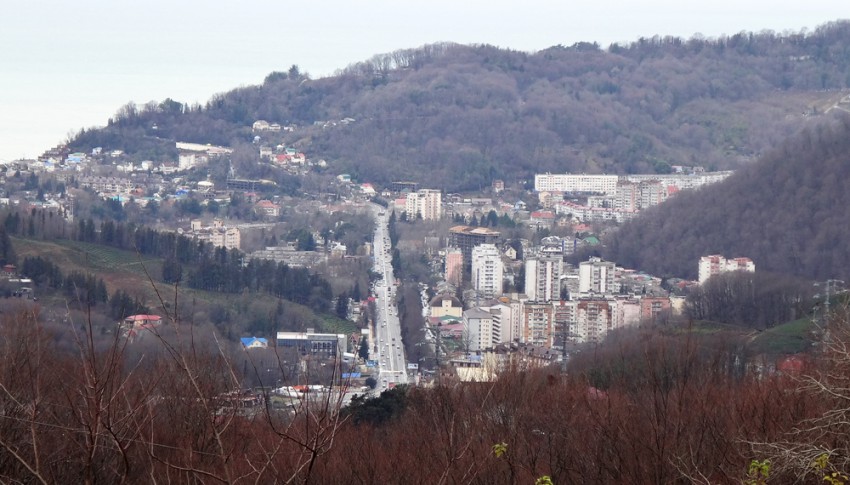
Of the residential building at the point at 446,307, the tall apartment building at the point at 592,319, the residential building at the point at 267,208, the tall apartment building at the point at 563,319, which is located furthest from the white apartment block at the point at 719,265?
the residential building at the point at 267,208

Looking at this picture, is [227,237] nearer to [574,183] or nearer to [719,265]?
[719,265]

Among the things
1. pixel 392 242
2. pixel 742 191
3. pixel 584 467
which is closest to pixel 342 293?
pixel 392 242

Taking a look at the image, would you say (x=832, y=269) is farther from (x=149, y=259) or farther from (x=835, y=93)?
(x=835, y=93)

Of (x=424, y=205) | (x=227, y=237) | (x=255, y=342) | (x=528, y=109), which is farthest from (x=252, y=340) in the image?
(x=528, y=109)

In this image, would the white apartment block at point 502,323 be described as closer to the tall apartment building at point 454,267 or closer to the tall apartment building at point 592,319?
the tall apartment building at point 592,319

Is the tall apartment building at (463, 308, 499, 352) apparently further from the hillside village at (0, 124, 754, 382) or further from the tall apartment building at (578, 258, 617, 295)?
the tall apartment building at (578, 258, 617, 295)

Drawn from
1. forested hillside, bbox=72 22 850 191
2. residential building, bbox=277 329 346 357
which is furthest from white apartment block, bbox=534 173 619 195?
residential building, bbox=277 329 346 357
